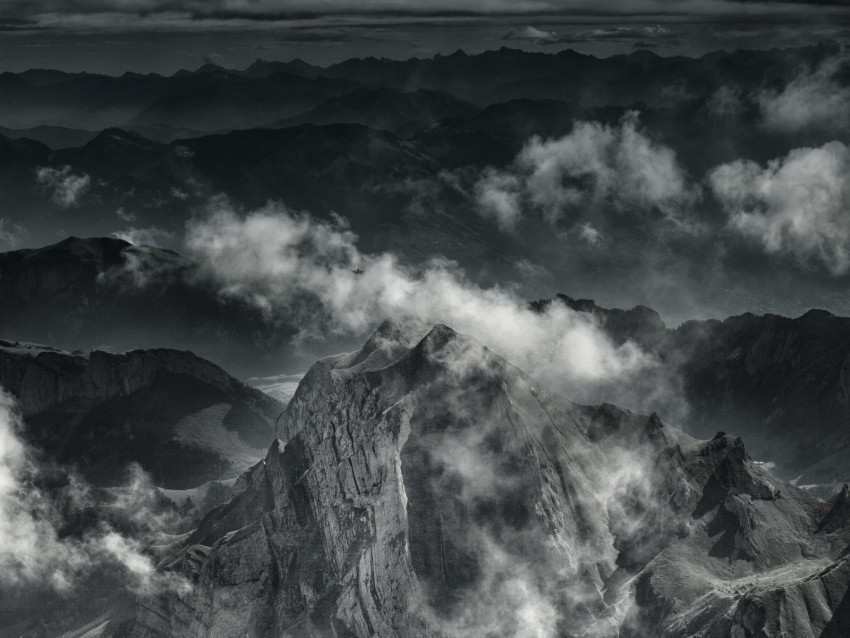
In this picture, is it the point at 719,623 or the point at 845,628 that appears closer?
the point at 845,628

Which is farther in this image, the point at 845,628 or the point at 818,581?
the point at 818,581
